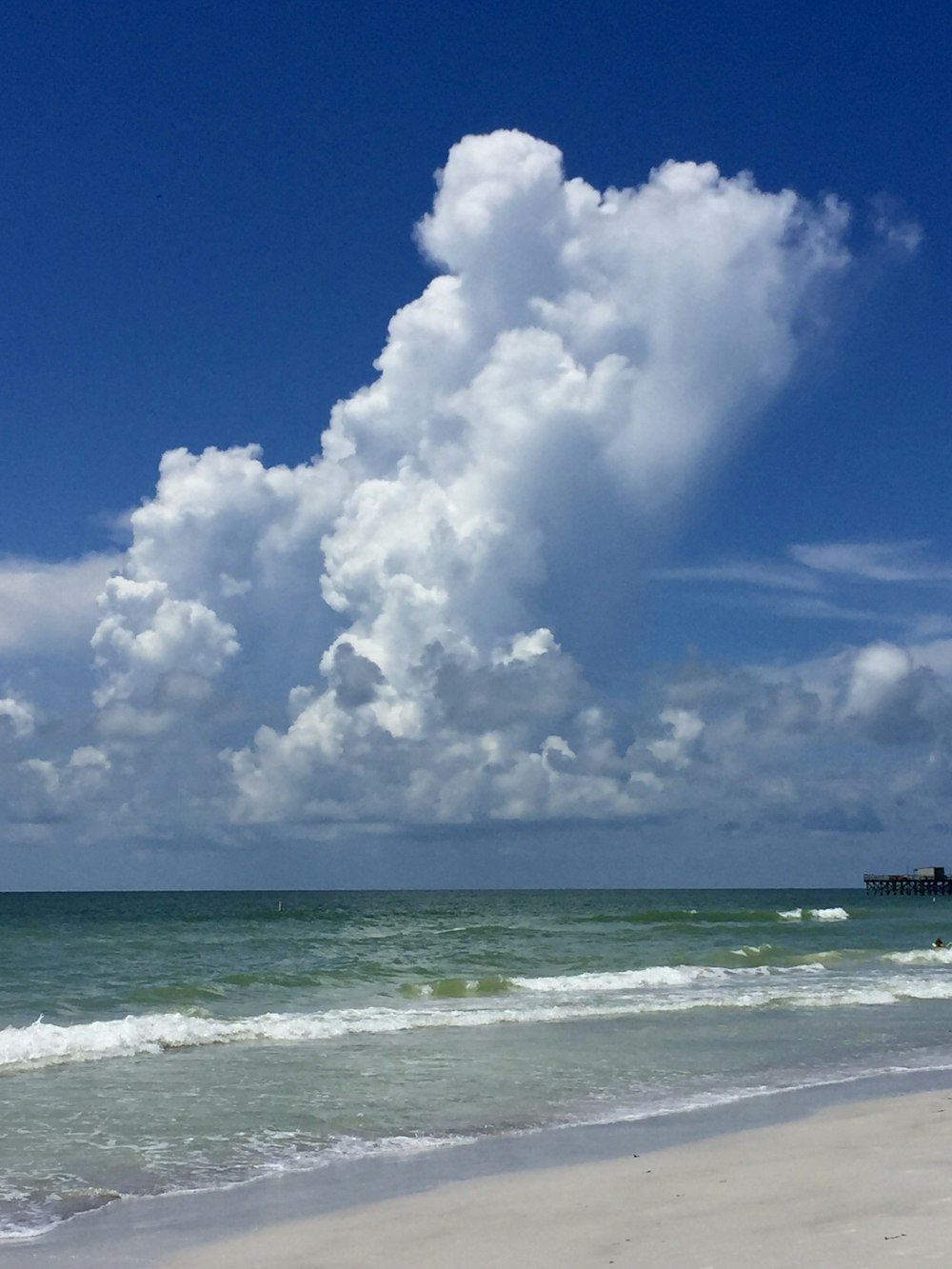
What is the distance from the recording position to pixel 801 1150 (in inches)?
462

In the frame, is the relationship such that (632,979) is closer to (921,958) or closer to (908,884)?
(921,958)

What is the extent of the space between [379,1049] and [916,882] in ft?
475

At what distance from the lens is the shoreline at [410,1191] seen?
8.93 meters

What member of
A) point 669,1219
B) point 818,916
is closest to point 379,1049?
point 669,1219

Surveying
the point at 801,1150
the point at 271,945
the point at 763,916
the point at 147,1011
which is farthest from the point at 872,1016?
the point at 763,916

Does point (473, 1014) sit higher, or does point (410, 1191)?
point (410, 1191)

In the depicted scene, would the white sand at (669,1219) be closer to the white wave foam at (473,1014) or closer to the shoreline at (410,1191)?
the shoreline at (410,1191)

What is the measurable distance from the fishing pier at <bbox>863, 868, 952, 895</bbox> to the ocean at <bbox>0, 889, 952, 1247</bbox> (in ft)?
374

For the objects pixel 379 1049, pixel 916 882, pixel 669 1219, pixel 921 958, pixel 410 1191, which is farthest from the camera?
pixel 916 882

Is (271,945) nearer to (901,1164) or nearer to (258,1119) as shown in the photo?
(258,1119)

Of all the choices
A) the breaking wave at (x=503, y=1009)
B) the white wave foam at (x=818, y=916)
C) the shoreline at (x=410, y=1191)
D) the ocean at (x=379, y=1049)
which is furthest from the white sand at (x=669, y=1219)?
the white wave foam at (x=818, y=916)

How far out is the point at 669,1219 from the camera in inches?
364

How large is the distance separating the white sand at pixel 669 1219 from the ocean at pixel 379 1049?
7.11 feet

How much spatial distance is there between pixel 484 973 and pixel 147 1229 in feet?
89.9
